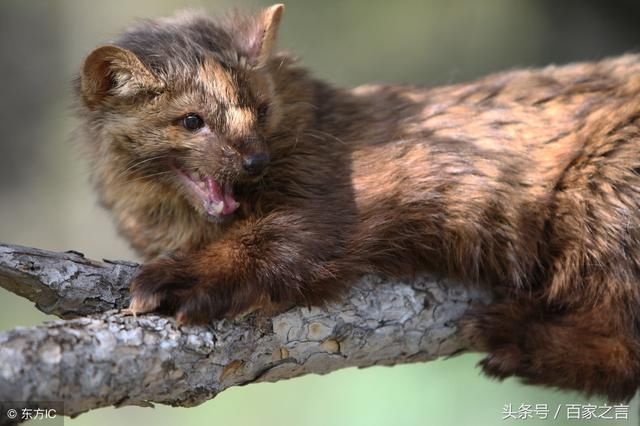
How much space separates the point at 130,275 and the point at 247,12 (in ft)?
5.23

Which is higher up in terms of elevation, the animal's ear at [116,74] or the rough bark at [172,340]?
the animal's ear at [116,74]

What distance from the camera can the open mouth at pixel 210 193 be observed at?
12.3 feet

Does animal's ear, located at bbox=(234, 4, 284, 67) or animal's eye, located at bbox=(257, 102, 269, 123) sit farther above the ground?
animal's ear, located at bbox=(234, 4, 284, 67)

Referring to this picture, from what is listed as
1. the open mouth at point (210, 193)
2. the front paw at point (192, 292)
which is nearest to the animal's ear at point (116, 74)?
the open mouth at point (210, 193)

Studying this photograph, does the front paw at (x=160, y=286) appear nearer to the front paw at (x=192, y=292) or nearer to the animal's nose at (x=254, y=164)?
the front paw at (x=192, y=292)

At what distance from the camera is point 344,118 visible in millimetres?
4266

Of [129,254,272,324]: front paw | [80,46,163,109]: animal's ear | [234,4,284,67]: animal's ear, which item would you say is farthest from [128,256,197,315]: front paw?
[234,4,284,67]: animal's ear

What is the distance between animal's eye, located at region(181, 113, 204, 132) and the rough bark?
0.65 m

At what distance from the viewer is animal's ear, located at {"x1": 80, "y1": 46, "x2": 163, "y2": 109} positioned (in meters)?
3.69

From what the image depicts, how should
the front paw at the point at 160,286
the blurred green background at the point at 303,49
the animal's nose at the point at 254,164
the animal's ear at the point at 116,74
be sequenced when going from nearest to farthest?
the front paw at the point at 160,286 < the animal's nose at the point at 254,164 < the animal's ear at the point at 116,74 < the blurred green background at the point at 303,49

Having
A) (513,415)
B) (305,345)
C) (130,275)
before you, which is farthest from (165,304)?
(513,415)

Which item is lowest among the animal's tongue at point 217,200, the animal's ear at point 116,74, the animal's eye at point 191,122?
the animal's tongue at point 217,200

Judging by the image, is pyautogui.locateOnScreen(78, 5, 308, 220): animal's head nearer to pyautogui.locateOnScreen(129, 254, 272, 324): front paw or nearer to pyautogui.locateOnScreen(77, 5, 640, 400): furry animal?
pyautogui.locateOnScreen(77, 5, 640, 400): furry animal

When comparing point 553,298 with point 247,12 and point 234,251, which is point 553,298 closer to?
point 234,251
